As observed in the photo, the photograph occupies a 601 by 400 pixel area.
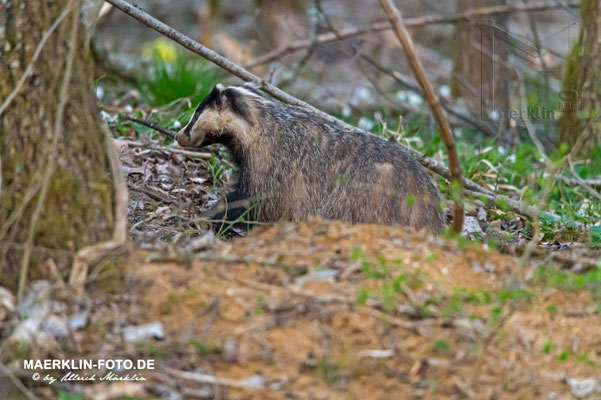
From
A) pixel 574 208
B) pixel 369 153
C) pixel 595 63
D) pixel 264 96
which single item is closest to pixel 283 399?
pixel 369 153

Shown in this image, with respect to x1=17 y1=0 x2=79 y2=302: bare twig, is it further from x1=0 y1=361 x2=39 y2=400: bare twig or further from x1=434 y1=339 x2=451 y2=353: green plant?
x1=434 y1=339 x2=451 y2=353: green plant

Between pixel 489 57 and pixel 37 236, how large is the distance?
6.90 meters

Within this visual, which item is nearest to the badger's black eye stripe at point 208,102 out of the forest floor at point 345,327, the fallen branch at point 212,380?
the forest floor at point 345,327

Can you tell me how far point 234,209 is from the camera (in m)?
5.20

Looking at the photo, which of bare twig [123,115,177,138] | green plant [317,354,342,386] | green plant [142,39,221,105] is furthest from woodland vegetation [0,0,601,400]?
green plant [142,39,221,105]

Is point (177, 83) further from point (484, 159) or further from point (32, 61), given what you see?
point (32, 61)

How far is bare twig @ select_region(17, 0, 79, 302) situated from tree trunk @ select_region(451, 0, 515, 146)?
6.28 m

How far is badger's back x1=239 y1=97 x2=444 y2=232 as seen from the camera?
4.84 meters

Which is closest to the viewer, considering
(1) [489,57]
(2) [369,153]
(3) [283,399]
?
(3) [283,399]

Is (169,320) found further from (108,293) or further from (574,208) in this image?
(574,208)

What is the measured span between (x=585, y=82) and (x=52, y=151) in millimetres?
5254

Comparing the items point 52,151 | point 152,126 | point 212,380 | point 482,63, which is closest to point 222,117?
point 152,126

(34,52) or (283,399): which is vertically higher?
(34,52)

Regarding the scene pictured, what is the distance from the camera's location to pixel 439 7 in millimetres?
14656
